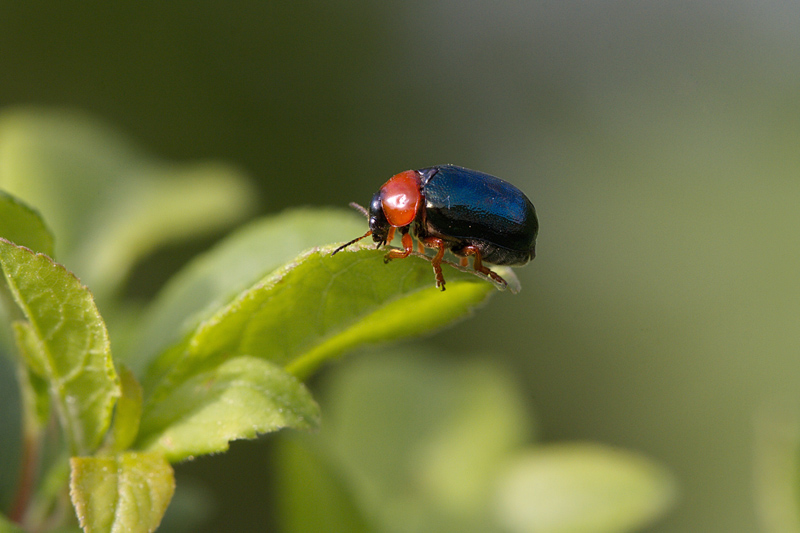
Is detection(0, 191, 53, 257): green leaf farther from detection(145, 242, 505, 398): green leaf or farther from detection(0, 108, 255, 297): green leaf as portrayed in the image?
detection(0, 108, 255, 297): green leaf

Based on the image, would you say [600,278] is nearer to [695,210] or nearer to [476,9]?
[695,210]

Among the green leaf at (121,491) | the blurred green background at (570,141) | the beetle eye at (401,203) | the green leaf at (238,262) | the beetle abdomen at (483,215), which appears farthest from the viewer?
the blurred green background at (570,141)

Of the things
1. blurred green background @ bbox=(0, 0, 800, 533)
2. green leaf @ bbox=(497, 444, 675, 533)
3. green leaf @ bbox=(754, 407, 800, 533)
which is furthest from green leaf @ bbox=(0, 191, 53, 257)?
blurred green background @ bbox=(0, 0, 800, 533)

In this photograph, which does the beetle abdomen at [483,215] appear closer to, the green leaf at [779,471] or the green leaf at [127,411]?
the green leaf at [779,471]

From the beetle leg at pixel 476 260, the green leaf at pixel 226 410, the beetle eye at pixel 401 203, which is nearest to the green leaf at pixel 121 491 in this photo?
the green leaf at pixel 226 410

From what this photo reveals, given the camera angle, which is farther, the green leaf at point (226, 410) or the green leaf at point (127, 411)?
the green leaf at point (127, 411)
